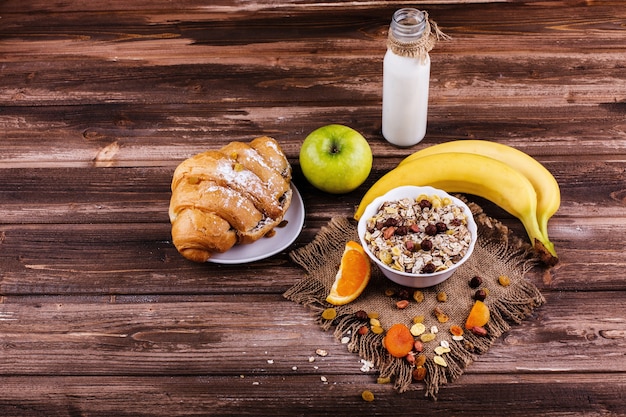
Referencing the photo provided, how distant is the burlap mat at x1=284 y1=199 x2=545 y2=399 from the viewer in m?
1.43

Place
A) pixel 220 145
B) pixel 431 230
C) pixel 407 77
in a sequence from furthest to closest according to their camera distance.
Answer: pixel 220 145 → pixel 407 77 → pixel 431 230

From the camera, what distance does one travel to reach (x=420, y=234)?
1.52m

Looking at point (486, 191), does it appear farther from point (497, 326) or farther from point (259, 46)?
point (259, 46)

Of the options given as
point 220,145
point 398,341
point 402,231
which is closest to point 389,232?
point 402,231

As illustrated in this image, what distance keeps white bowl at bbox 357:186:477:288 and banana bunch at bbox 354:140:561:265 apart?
0.28 feet

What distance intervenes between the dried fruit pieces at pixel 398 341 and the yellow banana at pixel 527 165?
408 millimetres

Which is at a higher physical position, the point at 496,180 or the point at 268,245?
the point at 496,180

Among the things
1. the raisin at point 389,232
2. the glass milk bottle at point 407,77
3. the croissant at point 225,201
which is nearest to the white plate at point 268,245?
the croissant at point 225,201

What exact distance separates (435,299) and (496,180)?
35cm

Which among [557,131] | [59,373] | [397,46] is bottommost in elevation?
[59,373]

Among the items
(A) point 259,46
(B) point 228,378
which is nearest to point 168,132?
(A) point 259,46

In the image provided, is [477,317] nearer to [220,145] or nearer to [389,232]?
[389,232]

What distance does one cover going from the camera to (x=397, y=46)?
172 centimetres

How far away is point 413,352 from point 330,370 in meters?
0.18
